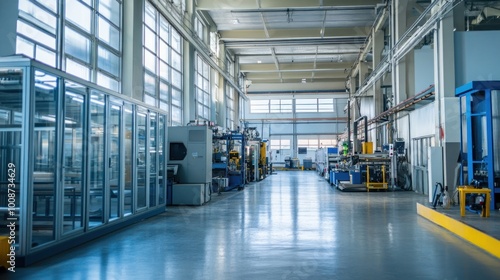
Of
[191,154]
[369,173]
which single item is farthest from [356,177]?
[191,154]

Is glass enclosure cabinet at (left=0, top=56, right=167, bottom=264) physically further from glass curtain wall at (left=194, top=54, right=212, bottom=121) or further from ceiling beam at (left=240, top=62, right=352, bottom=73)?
ceiling beam at (left=240, top=62, right=352, bottom=73)

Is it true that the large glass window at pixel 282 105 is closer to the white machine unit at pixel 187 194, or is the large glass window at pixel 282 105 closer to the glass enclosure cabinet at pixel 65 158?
the white machine unit at pixel 187 194

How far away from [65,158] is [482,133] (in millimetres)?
9756

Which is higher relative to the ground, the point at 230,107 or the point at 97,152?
the point at 230,107

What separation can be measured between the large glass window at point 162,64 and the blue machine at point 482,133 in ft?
32.7

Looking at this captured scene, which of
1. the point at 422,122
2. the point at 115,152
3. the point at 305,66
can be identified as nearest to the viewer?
the point at 115,152

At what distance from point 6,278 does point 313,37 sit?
69.0 feet

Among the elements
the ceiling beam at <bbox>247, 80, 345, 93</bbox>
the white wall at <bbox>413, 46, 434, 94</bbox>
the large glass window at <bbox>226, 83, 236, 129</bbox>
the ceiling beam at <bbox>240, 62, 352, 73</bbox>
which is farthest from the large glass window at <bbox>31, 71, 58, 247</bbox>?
the ceiling beam at <bbox>247, 80, 345, 93</bbox>

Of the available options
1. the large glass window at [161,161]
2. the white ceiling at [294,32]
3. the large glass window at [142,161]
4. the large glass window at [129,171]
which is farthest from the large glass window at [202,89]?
the large glass window at [129,171]

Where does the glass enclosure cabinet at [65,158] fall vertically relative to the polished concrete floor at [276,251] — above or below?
above

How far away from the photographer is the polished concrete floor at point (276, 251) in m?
4.94

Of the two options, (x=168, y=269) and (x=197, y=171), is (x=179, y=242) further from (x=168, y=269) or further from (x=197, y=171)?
(x=197, y=171)

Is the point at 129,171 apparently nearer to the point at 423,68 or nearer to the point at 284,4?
the point at 284,4

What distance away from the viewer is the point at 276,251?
610 centimetres
